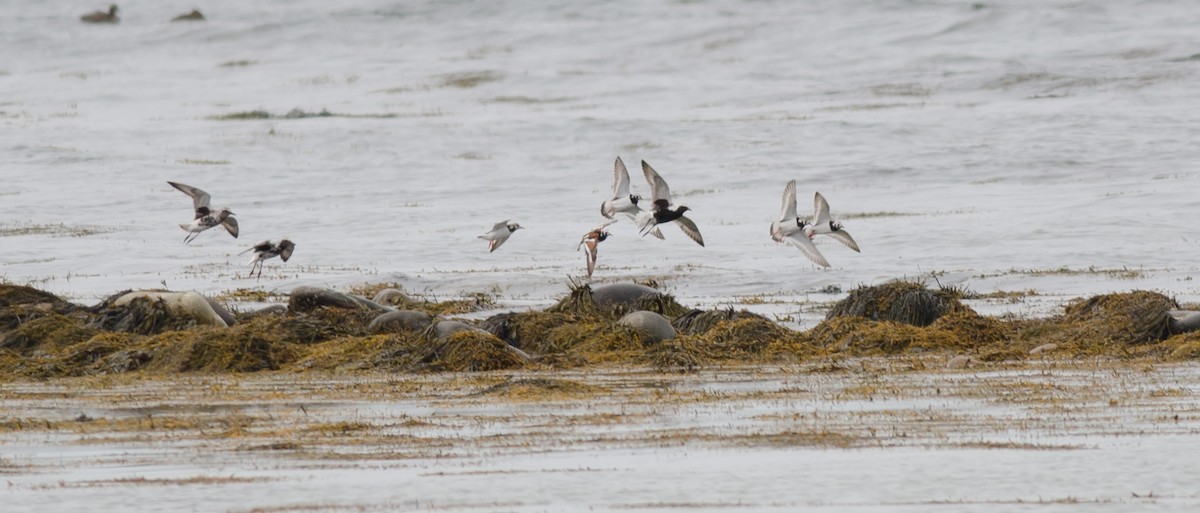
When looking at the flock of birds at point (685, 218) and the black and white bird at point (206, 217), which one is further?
the black and white bird at point (206, 217)

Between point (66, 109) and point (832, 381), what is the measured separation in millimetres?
51933

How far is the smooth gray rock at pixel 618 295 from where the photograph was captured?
53.2 feet

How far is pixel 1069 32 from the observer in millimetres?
63625

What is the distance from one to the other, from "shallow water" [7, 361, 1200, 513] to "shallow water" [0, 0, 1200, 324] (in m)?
7.08

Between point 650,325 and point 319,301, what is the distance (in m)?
4.17

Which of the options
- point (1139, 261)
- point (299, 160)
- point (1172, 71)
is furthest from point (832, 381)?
point (1172, 71)

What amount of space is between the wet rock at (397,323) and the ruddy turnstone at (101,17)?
70.3 meters

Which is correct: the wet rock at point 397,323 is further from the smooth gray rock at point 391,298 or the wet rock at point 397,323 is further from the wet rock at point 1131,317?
the wet rock at point 1131,317

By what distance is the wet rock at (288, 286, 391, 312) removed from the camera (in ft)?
55.3

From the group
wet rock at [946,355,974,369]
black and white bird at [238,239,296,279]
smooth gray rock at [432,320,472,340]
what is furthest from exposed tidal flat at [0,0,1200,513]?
black and white bird at [238,239,296,279]

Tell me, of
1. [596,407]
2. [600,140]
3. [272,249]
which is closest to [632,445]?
[596,407]

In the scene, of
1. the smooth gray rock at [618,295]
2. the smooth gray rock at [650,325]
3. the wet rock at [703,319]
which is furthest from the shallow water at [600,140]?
the smooth gray rock at [650,325]

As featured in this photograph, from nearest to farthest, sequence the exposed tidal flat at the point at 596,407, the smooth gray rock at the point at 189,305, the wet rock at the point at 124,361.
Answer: the exposed tidal flat at the point at 596,407
the wet rock at the point at 124,361
the smooth gray rock at the point at 189,305

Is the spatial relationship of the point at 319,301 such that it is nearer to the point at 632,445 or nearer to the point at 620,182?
the point at 620,182
